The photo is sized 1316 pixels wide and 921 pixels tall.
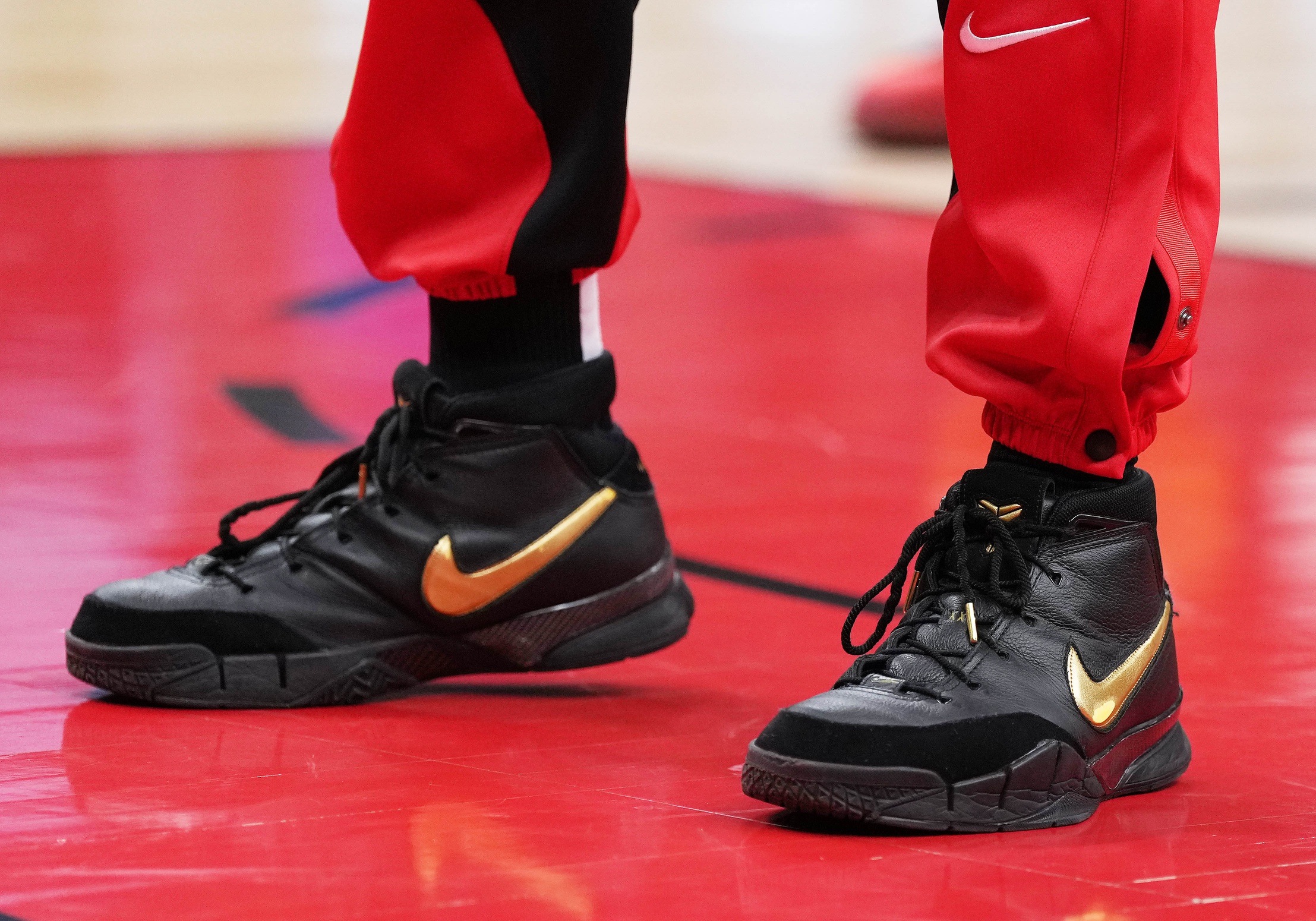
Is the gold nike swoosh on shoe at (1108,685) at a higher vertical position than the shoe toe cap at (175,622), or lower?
higher

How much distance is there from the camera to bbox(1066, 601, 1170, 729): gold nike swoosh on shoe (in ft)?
3.84

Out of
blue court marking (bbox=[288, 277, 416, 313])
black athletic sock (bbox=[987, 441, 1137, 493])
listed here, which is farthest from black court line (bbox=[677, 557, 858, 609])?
blue court marking (bbox=[288, 277, 416, 313])

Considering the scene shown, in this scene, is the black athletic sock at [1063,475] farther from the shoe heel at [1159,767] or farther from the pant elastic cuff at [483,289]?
the pant elastic cuff at [483,289]

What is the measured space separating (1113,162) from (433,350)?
0.56 m

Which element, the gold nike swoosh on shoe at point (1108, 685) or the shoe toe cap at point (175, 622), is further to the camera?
the shoe toe cap at point (175, 622)

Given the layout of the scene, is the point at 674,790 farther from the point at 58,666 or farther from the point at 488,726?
the point at 58,666

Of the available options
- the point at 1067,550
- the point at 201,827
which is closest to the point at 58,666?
the point at 201,827

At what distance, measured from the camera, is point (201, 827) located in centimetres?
108

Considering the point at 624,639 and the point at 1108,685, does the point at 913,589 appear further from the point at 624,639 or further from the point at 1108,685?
the point at 624,639

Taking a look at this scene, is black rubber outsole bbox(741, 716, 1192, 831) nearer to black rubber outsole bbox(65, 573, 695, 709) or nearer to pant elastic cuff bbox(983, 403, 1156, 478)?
pant elastic cuff bbox(983, 403, 1156, 478)

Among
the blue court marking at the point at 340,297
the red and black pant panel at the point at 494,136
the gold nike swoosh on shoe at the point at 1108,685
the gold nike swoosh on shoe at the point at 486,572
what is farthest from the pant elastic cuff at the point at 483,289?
the blue court marking at the point at 340,297

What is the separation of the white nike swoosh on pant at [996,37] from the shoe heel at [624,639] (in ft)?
1.67

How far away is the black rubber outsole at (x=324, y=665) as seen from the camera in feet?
4.43

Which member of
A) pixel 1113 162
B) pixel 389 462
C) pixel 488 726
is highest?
pixel 1113 162
